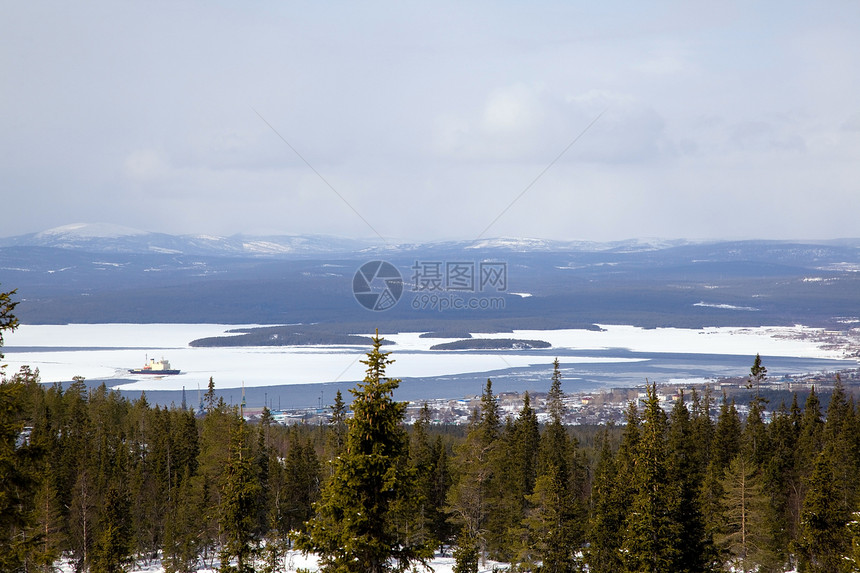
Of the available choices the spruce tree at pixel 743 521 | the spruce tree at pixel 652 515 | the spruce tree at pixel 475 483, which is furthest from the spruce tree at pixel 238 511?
the spruce tree at pixel 743 521

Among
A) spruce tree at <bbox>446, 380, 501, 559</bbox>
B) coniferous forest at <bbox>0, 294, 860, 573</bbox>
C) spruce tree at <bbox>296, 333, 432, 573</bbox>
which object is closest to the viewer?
spruce tree at <bbox>296, 333, 432, 573</bbox>

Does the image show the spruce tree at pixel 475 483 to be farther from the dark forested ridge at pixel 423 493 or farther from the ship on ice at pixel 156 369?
the ship on ice at pixel 156 369

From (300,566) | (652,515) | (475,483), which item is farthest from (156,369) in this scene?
(652,515)

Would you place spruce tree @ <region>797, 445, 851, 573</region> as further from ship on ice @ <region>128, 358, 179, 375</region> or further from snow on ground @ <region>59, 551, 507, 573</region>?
ship on ice @ <region>128, 358, 179, 375</region>

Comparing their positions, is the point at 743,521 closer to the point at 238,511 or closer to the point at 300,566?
the point at 300,566

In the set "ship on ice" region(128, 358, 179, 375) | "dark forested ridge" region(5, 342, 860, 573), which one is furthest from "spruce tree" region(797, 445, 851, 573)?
"ship on ice" region(128, 358, 179, 375)

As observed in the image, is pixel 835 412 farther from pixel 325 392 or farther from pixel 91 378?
pixel 91 378
